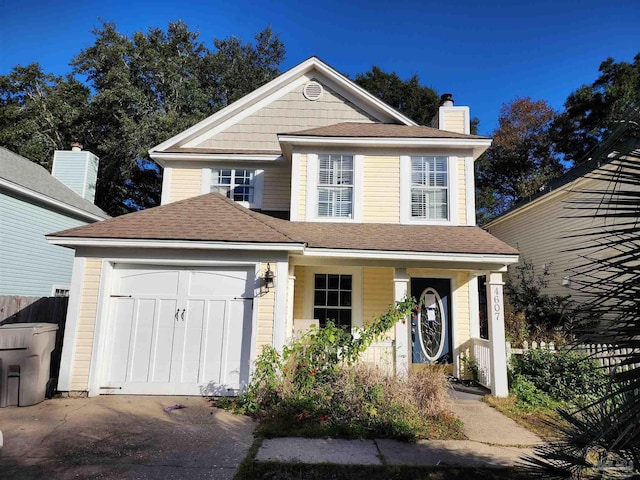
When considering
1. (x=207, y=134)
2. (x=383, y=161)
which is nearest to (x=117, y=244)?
(x=207, y=134)

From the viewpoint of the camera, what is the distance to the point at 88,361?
6449 mm

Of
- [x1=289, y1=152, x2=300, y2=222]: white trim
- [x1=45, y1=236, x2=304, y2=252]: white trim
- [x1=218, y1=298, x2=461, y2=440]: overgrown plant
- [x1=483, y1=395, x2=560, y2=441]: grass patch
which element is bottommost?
[x1=483, y1=395, x2=560, y2=441]: grass patch

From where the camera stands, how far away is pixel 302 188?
29.6 ft

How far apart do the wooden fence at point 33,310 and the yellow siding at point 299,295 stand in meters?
4.79

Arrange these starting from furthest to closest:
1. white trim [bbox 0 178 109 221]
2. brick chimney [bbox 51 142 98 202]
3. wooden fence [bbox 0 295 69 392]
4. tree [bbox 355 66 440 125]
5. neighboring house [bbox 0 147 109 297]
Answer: tree [bbox 355 66 440 125]
brick chimney [bbox 51 142 98 202]
neighboring house [bbox 0 147 109 297]
white trim [bbox 0 178 109 221]
wooden fence [bbox 0 295 69 392]

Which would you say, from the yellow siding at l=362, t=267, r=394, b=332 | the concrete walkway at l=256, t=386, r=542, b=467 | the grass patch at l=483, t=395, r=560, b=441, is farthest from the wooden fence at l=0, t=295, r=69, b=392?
the grass patch at l=483, t=395, r=560, b=441

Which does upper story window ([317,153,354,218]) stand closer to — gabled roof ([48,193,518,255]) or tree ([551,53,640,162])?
gabled roof ([48,193,518,255])

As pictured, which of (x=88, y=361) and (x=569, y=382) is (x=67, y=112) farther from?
(x=569, y=382)

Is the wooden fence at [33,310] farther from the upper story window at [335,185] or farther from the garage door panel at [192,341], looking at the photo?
the upper story window at [335,185]

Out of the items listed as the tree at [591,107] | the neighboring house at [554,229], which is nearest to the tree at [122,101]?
the neighboring house at [554,229]

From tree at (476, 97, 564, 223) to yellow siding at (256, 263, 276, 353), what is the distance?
22939 mm

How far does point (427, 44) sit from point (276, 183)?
8066 mm

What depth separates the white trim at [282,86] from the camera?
1055 cm

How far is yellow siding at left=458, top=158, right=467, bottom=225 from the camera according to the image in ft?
28.9
